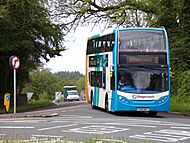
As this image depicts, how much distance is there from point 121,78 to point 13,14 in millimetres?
13867

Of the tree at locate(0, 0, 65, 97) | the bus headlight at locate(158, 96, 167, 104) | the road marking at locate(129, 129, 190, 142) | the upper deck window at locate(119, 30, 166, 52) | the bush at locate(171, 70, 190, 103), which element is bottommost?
the road marking at locate(129, 129, 190, 142)

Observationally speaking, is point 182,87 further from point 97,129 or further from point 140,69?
point 97,129

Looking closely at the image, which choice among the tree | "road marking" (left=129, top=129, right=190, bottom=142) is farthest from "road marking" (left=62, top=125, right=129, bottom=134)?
the tree

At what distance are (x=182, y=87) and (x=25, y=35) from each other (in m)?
12.6

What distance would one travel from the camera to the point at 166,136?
48.8 feet

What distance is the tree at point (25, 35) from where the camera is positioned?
113ft

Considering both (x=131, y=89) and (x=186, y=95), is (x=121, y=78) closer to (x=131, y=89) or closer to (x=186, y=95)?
(x=131, y=89)

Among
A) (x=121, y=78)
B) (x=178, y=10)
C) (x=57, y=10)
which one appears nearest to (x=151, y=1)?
(x=178, y=10)

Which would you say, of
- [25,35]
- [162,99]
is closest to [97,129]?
[162,99]

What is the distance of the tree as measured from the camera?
113 ft

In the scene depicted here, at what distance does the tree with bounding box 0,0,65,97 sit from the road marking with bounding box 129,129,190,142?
18719 millimetres

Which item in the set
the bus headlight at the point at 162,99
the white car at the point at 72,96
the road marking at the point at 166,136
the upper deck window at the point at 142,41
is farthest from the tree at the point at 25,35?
the white car at the point at 72,96

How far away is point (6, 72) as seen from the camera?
42438 millimetres

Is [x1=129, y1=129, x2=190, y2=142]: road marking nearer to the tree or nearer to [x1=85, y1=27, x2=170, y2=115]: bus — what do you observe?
[x1=85, y1=27, x2=170, y2=115]: bus
